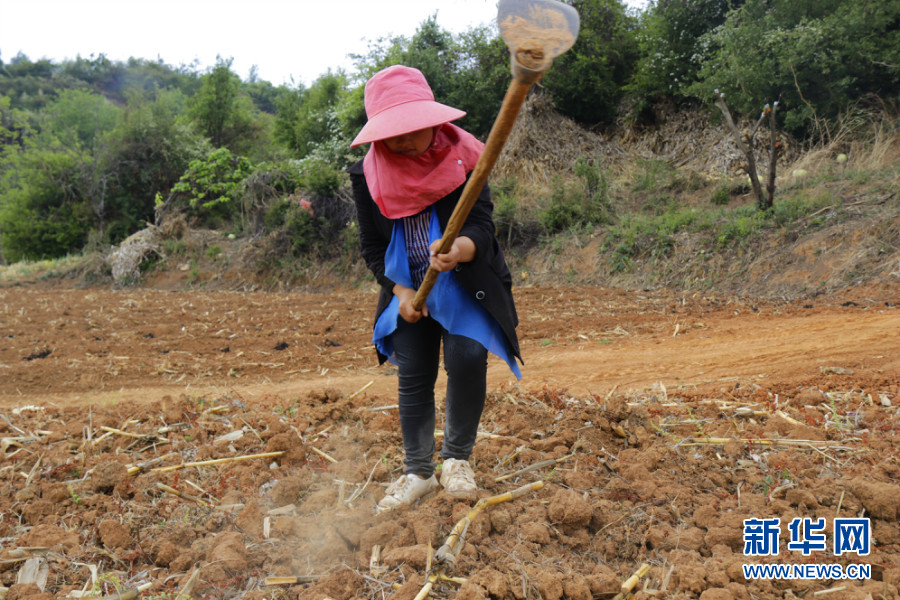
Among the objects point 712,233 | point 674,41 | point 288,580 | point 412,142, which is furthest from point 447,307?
point 674,41

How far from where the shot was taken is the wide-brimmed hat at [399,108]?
2143 mm

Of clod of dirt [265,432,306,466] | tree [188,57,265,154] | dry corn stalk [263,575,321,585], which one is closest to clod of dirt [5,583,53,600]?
dry corn stalk [263,575,321,585]

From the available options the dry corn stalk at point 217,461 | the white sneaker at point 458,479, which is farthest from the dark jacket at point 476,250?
the dry corn stalk at point 217,461

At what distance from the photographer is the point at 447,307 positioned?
239 cm

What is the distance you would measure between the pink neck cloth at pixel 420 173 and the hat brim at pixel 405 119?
0.12 metres

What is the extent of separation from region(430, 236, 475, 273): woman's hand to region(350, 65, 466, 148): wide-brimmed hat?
431 mm

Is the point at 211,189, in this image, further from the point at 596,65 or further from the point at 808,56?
the point at 808,56

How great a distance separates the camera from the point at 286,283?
14.8 metres

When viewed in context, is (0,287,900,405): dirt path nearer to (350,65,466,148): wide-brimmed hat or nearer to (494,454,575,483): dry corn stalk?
(494,454,575,483): dry corn stalk

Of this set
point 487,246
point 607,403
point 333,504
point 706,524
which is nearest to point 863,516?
point 706,524

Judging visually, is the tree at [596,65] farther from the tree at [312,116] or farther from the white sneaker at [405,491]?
the white sneaker at [405,491]

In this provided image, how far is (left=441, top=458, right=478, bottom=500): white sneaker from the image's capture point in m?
2.57

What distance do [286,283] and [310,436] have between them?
11.9 metres

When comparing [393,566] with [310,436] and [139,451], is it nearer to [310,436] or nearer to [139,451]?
[310,436]
